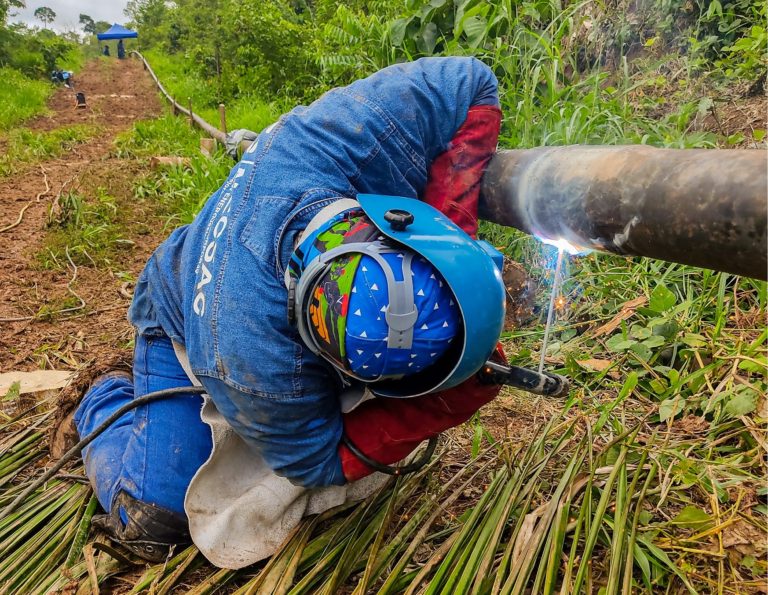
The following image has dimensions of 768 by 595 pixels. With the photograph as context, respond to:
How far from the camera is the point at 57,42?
16062mm

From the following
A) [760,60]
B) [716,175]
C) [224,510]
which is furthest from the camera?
[760,60]

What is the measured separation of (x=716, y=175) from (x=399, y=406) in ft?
3.55

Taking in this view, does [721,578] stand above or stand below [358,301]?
below

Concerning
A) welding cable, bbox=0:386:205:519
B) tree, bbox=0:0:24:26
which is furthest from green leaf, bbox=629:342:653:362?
tree, bbox=0:0:24:26

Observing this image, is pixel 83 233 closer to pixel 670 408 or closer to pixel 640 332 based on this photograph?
pixel 640 332

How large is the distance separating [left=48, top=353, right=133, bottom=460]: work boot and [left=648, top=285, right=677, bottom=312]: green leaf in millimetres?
2238

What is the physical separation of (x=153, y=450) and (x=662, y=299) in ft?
6.42

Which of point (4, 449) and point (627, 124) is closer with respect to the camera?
point (4, 449)

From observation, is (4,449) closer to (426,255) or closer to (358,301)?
(358,301)

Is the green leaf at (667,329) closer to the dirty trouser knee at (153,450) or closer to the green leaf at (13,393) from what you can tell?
the dirty trouser knee at (153,450)

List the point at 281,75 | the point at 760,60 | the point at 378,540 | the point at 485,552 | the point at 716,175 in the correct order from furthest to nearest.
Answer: the point at 281,75 < the point at 760,60 < the point at 378,540 < the point at 485,552 < the point at 716,175

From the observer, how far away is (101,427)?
89.0 inches

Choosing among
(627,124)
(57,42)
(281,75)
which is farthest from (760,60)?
(57,42)

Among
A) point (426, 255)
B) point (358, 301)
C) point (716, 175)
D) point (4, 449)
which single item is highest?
point (716, 175)
